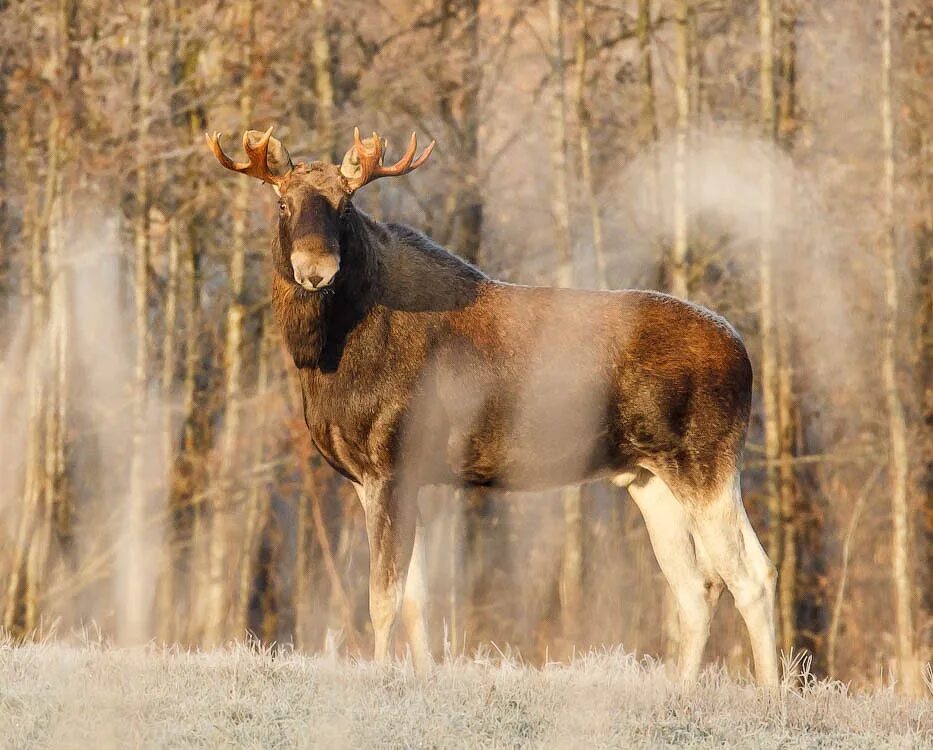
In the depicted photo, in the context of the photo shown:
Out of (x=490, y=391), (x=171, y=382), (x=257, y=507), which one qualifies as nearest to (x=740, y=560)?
(x=490, y=391)

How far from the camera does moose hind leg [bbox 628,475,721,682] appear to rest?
943 cm

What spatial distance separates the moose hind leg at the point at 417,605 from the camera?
868 cm

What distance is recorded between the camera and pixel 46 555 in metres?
20.0

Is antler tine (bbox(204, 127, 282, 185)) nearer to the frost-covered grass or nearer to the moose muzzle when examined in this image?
the moose muzzle

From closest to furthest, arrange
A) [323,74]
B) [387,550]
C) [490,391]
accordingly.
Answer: [387,550] → [490,391] → [323,74]

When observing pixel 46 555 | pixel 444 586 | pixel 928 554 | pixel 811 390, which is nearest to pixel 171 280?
pixel 46 555

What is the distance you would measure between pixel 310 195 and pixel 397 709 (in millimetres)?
2983

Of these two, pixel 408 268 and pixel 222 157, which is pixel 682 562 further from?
pixel 222 157

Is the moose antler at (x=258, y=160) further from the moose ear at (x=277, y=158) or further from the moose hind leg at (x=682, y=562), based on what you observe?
the moose hind leg at (x=682, y=562)

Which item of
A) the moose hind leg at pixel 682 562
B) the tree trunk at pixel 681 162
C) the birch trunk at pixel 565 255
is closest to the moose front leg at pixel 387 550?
the moose hind leg at pixel 682 562

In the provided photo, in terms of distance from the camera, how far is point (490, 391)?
366 inches

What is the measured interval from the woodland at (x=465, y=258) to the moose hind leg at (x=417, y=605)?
983cm

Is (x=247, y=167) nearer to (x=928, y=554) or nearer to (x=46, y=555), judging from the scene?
(x=46, y=555)

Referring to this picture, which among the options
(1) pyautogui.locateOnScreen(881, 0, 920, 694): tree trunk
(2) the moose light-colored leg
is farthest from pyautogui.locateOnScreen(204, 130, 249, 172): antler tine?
(1) pyautogui.locateOnScreen(881, 0, 920, 694): tree trunk
